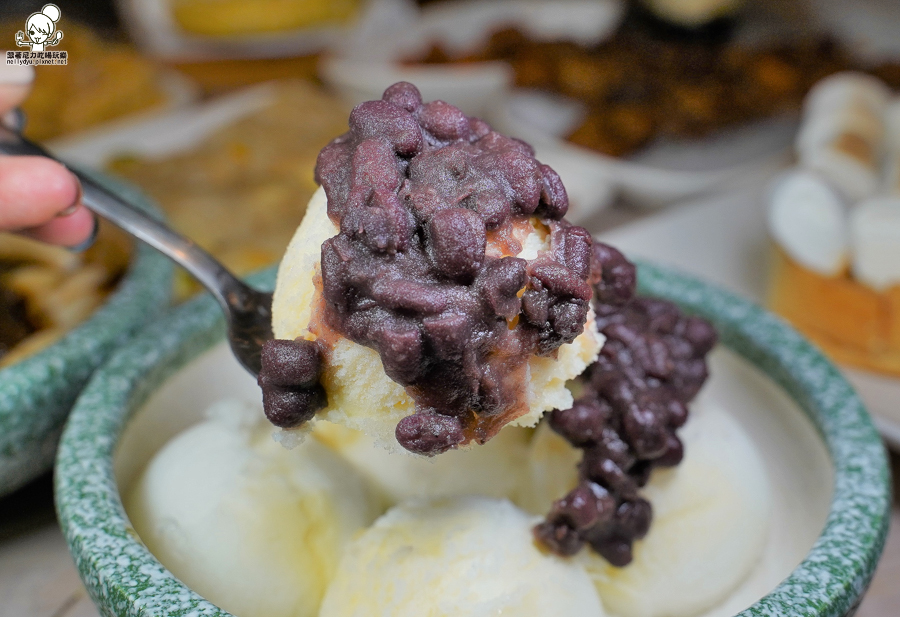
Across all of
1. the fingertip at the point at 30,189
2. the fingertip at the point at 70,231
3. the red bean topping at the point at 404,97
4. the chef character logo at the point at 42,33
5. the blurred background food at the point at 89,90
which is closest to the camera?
the red bean topping at the point at 404,97

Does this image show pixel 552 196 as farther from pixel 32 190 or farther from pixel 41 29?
pixel 41 29

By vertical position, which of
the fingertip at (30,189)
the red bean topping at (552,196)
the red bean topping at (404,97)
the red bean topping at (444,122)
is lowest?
the fingertip at (30,189)

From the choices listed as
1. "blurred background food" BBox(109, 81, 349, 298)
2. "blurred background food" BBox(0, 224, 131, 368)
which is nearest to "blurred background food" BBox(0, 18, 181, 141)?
"blurred background food" BBox(109, 81, 349, 298)

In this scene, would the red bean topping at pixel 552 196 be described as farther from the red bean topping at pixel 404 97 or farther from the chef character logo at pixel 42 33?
the chef character logo at pixel 42 33

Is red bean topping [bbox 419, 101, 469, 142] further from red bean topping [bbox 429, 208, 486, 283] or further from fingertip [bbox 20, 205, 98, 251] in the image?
fingertip [bbox 20, 205, 98, 251]

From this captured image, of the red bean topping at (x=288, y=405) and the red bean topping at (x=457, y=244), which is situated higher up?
the red bean topping at (x=457, y=244)

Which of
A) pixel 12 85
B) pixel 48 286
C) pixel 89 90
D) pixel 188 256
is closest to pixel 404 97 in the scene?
pixel 188 256

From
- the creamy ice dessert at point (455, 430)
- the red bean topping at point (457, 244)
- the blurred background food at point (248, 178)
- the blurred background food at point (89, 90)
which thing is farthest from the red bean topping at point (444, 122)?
the blurred background food at point (89, 90)
